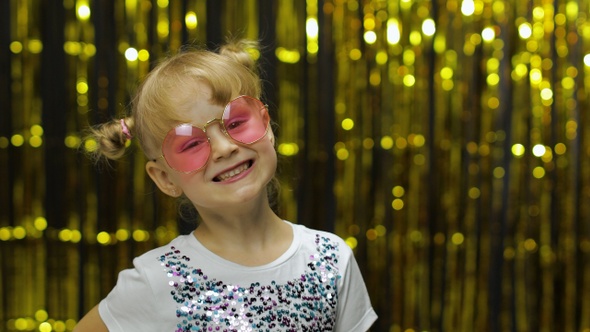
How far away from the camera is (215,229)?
106cm

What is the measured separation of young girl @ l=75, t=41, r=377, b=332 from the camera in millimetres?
997

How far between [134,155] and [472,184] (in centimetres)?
74

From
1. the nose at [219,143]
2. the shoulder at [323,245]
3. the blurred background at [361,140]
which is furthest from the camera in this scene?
the blurred background at [361,140]

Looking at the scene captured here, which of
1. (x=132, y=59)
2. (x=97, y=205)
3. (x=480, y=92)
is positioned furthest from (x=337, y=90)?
(x=97, y=205)

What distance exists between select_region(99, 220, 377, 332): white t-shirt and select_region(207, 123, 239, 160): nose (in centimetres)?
14

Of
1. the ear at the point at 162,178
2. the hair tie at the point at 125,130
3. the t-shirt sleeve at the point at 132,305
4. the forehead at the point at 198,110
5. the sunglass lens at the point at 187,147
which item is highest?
the forehead at the point at 198,110

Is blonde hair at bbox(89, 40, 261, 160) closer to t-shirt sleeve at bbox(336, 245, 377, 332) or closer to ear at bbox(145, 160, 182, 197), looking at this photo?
ear at bbox(145, 160, 182, 197)

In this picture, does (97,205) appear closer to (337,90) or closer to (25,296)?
(25,296)

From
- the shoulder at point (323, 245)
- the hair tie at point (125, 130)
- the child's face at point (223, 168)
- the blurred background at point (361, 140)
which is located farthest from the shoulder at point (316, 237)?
the blurred background at point (361, 140)

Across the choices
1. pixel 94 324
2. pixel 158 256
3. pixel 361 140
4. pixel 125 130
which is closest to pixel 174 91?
pixel 125 130

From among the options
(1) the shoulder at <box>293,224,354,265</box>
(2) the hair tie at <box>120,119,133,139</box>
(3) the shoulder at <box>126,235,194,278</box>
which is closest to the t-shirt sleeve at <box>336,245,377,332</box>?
(1) the shoulder at <box>293,224,354,265</box>

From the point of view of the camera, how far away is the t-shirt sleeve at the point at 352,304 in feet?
3.67

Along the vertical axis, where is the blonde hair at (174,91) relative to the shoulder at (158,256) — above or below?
above

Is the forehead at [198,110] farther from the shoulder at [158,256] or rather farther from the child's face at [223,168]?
the shoulder at [158,256]
